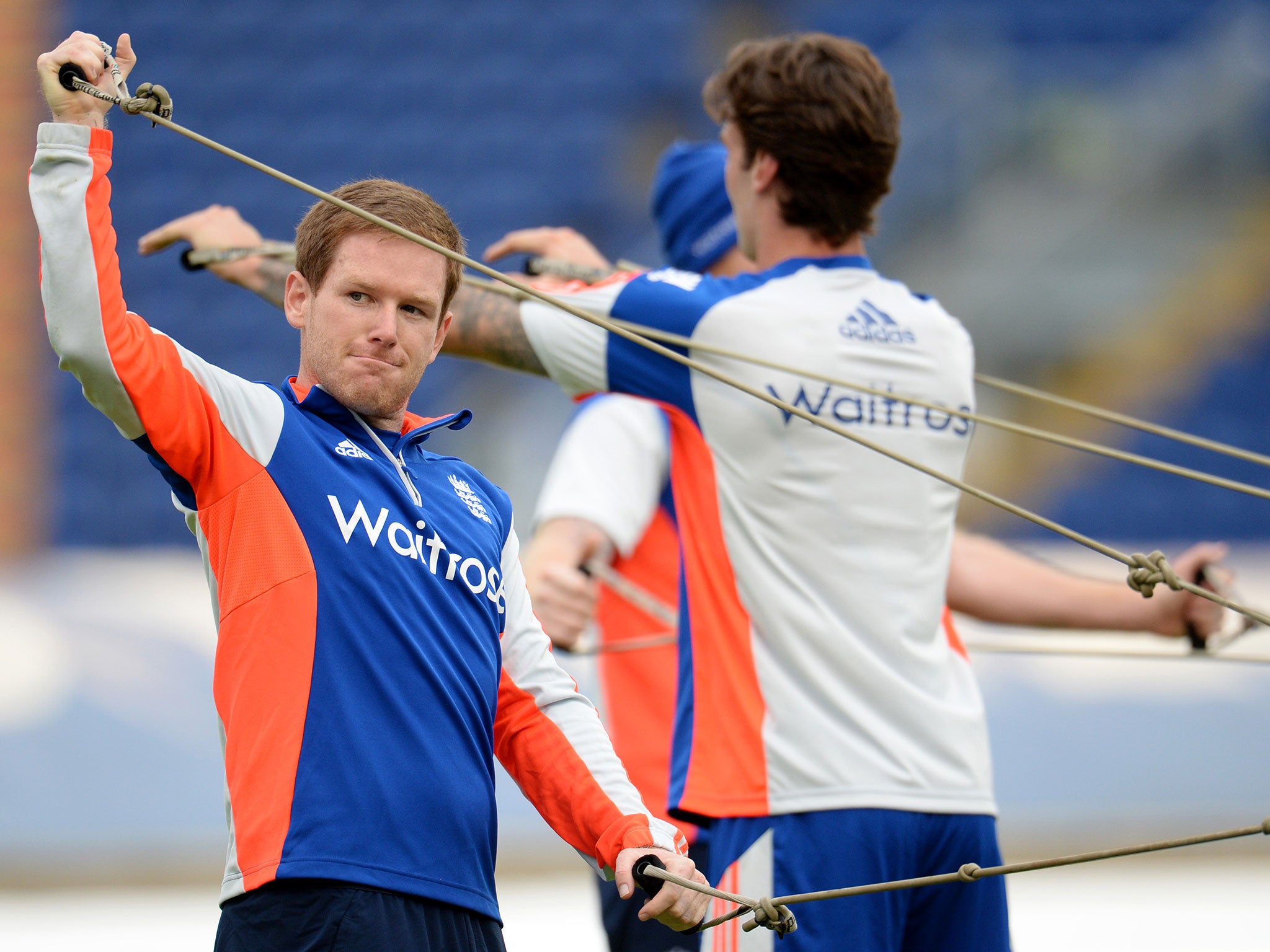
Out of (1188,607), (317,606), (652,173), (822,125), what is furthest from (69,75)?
(652,173)

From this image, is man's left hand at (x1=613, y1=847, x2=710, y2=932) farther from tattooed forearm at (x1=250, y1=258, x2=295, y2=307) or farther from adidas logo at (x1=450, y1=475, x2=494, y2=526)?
tattooed forearm at (x1=250, y1=258, x2=295, y2=307)

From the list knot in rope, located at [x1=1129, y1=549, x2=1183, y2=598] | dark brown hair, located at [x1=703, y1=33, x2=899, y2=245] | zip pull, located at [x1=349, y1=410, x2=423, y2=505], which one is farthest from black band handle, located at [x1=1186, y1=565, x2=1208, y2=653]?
zip pull, located at [x1=349, y1=410, x2=423, y2=505]

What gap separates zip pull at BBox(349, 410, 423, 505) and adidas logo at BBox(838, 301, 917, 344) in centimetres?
79

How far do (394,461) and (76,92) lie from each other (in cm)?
52

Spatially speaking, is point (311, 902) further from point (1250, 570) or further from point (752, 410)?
point (1250, 570)

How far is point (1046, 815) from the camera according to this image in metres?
5.56

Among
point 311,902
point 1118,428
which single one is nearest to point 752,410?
point 311,902

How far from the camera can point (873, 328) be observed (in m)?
2.26

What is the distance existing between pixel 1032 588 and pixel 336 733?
1.56 metres

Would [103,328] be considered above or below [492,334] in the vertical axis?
below

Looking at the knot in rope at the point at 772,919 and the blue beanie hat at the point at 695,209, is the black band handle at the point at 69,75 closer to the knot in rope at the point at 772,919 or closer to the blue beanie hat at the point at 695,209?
the knot in rope at the point at 772,919

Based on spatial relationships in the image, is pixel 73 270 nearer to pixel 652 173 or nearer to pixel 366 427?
pixel 366 427

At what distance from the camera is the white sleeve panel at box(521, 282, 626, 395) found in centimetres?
227

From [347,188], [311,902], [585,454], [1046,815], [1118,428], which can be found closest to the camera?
[311,902]
